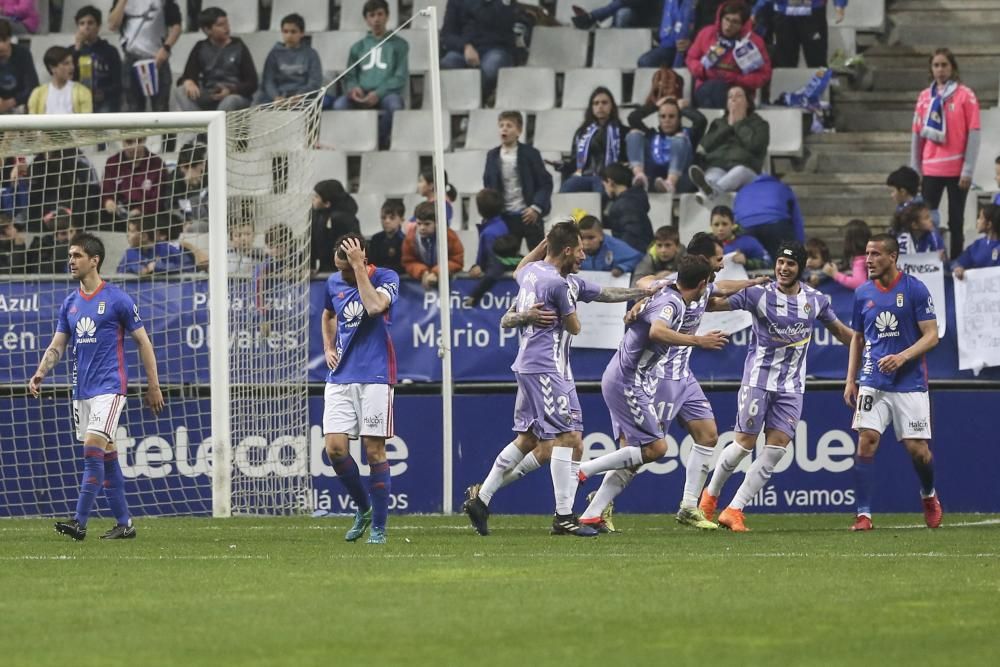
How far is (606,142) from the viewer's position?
61.5ft

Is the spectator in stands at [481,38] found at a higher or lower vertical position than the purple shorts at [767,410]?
higher

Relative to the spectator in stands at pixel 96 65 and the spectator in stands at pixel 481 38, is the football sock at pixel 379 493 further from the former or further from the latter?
the spectator in stands at pixel 96 65

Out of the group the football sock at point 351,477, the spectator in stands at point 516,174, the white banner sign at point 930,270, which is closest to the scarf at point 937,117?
the white banner sign at point 930,270

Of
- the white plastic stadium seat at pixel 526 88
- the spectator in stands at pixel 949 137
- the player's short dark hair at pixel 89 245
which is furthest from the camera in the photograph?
the white plastic stadium seat at pixel 526 88

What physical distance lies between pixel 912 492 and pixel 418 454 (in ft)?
15.1

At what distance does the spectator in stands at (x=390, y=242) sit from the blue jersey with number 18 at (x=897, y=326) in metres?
5.02

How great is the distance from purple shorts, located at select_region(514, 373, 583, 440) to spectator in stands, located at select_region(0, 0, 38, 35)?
40.1 feet

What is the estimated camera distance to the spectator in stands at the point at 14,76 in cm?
2097

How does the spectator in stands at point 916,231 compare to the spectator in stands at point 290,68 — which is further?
the spectator in stands at point 290,68

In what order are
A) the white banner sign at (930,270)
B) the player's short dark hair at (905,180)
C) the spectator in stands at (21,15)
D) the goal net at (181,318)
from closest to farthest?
the goal net at (181,318) → the white banner sign at (930,270) → the player's short dark hair at (905,180) → the spectator in stands at (21,15)

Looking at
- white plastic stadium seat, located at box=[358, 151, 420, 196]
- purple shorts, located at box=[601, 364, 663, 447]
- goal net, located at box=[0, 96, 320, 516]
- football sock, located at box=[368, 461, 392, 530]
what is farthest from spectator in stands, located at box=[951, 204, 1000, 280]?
white plastic stadium seat, located at box=[358, 151, 420, 196]

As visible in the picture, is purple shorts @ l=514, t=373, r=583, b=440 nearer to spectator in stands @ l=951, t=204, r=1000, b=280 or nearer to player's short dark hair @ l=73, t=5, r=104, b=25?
spectator in stands @ l=951, t=204, r=1000, b=280

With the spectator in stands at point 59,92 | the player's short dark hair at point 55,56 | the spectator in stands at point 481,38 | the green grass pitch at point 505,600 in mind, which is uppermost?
the spectator in stands at point 481,38

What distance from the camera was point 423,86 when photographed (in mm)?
22062
